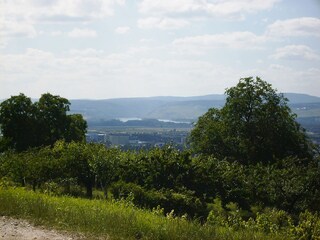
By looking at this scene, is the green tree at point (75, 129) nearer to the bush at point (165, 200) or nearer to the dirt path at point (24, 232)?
the bush at point (165, 200)

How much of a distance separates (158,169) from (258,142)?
2486 centimetres

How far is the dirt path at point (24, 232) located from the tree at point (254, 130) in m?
42.6

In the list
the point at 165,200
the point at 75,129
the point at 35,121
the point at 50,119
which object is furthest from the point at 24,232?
the point at 75,129

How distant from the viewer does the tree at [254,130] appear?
5216 centimetres

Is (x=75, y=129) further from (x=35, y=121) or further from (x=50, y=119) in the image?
(x=35, y=121)

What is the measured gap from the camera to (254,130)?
53062 mm

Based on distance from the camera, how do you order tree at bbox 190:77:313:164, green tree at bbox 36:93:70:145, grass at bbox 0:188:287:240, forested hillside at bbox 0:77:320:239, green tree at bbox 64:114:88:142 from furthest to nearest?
green tree at bbox 64:114:88:142 < green tree at bbox 36:93:70:145 < tree at bbox 190:77:313:164 < forested hillside at bbox 0:77:320:239 < grass at bbox 0:188:287:240

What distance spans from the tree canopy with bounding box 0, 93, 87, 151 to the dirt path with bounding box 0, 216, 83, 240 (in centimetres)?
4533

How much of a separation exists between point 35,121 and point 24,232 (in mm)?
49540

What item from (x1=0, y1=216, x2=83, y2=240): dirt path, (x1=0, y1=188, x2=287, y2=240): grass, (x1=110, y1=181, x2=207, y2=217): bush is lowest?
(x1=110, y1=181, x2=207, y2=217): bush

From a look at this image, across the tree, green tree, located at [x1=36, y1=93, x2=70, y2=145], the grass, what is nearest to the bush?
the grass

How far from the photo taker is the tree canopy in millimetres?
56125

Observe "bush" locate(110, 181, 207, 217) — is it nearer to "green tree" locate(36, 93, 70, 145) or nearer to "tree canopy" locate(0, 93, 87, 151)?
"tree canopy" locate(0, 93, 87, 151)

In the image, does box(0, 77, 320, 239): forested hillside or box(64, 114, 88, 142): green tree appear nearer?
box(0, 77, 320, 239): forested hillside
